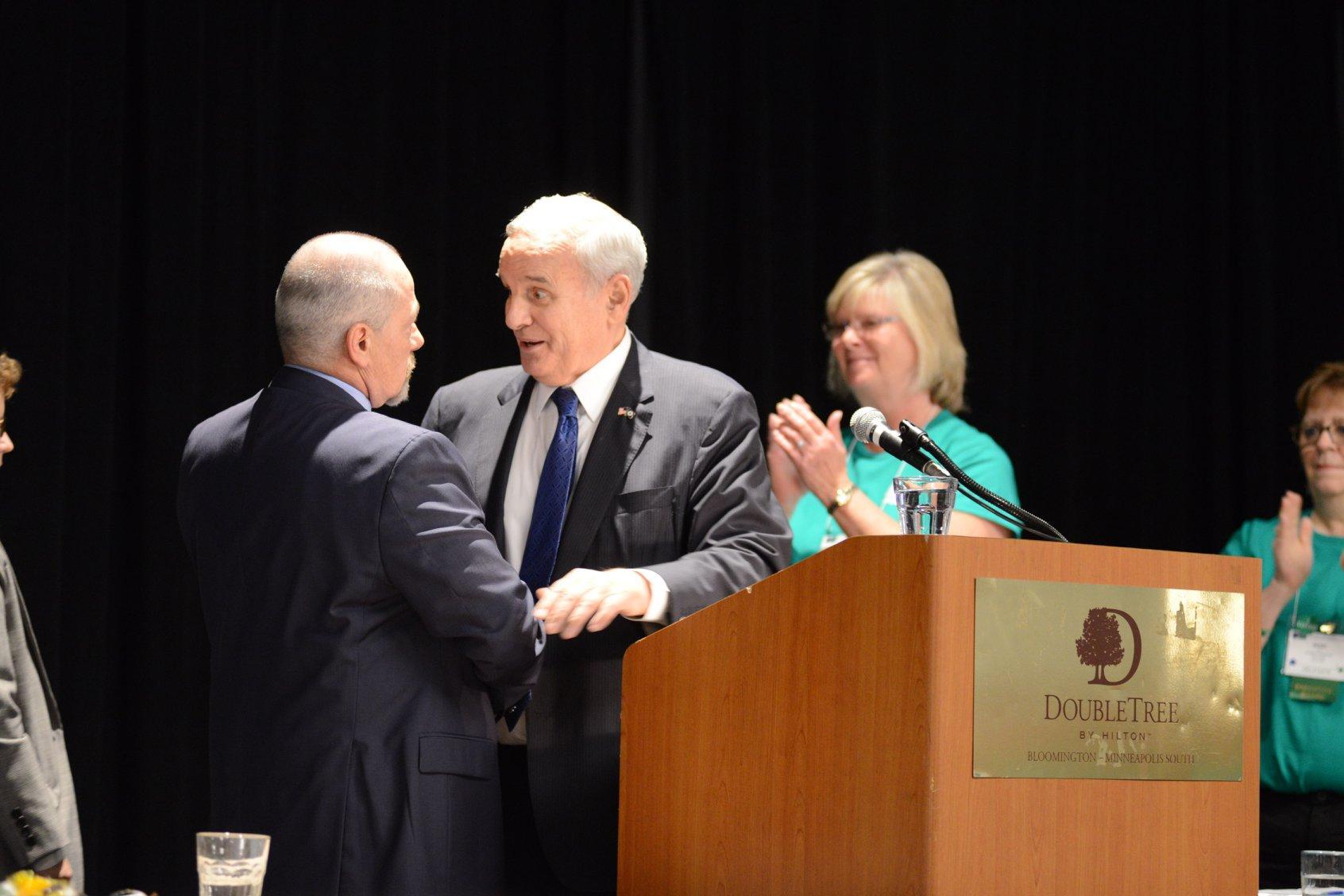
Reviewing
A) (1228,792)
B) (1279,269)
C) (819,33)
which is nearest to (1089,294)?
(1279,269)

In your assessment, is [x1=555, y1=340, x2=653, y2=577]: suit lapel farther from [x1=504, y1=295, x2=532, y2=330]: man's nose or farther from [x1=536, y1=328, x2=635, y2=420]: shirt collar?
[x1=504, y1=295, x2=532, y2=330]: man's nose

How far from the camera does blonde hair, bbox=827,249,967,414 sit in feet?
12.7

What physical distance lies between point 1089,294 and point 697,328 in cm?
126

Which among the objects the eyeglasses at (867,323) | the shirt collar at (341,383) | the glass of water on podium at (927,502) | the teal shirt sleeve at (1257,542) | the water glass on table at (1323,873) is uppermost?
the eyeglasses at (867,323)

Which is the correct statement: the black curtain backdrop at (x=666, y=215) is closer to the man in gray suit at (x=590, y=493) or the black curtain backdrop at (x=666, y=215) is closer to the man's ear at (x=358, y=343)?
the man in gray suit at (x=590, y=493)

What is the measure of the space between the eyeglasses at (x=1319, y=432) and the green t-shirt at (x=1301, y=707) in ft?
0.86

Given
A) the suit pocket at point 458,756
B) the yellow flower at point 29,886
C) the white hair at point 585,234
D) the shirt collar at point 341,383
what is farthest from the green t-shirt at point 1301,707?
the yellow flower at point 29,886

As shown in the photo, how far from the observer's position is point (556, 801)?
239 centimetres

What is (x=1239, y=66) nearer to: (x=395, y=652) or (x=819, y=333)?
(x=819, y=333)

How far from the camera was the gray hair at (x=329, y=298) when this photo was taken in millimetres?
2309

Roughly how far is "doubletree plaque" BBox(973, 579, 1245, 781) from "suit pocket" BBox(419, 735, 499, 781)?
2.91ft

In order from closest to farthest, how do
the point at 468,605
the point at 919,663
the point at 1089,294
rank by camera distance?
1. the point at 919,663
2. the point at 468,605
3. the point at 1089,294

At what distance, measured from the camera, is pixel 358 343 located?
91.5 inches

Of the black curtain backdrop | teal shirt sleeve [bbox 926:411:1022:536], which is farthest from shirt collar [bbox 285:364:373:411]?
teal shirt sleeve [bbox 926:411:1022:536]
